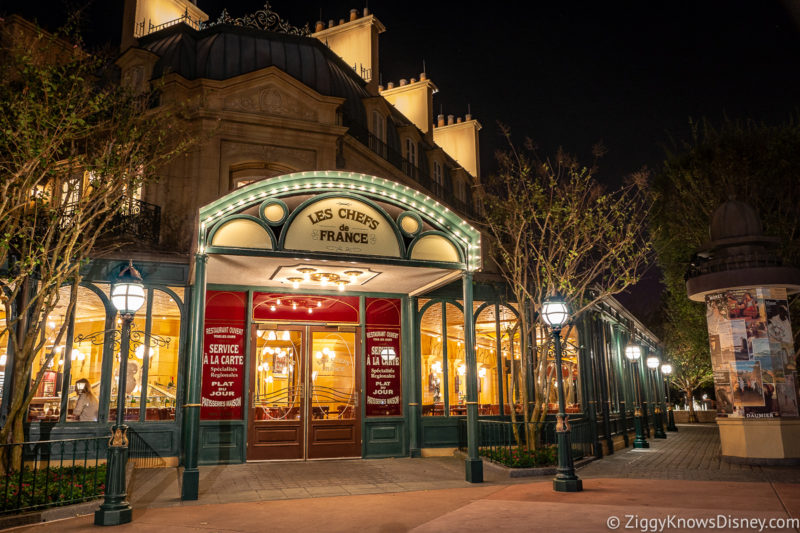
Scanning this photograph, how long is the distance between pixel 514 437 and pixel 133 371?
319 inches

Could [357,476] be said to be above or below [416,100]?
below

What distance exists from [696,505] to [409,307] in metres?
7.37

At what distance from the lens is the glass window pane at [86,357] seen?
11227 millimetres

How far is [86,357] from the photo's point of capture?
11.6 metres

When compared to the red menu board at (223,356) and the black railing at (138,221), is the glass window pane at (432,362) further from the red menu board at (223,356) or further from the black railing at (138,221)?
the black railing at (138,221)

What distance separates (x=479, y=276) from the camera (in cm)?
1452

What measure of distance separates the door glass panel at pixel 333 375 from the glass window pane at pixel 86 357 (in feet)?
13.7

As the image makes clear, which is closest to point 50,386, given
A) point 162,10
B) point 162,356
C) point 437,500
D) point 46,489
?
point 162,356

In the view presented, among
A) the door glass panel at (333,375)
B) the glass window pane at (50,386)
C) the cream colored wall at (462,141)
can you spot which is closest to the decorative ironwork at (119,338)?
the glass window pane at (50,386)

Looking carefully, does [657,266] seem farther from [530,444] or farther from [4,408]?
[4,408]

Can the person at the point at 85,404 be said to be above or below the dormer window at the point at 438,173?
below

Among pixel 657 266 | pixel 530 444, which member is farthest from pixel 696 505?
pixel 657 266

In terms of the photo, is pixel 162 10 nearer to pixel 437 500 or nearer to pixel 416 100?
pixel 416 100

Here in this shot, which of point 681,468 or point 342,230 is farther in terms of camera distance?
point 681,468
